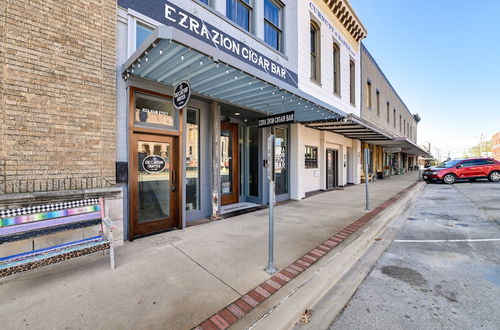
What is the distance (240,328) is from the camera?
2.16 metres

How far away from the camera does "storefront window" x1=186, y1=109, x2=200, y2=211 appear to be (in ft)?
19.9

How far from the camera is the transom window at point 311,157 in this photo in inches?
420

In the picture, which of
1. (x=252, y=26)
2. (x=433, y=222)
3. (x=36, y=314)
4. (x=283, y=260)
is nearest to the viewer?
(x=36, y=314)

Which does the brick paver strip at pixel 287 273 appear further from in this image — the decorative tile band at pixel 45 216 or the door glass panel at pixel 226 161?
the door glass panel at pixel 226 161

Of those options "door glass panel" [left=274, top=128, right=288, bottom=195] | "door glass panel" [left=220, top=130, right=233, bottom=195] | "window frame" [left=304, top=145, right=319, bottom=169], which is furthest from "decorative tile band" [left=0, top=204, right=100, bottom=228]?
"window frame" [left=304, top=145, right=319, bottom=169]

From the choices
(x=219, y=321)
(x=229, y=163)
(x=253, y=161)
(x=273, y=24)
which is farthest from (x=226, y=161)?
(x=219, y=321)

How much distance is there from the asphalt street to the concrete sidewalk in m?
1.18

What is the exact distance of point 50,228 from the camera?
131 inches

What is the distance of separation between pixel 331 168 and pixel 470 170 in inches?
408

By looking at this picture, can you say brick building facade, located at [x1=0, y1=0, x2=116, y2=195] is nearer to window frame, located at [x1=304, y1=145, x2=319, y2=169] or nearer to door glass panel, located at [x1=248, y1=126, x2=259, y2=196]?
door glass panel, located at [x1=248, y1=126, x2=259, y2=196]

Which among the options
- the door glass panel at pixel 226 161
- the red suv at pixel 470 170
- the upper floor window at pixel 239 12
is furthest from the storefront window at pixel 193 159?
the red suv at pixel 470 170

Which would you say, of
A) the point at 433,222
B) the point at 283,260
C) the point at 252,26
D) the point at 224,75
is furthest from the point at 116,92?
the point at 433,222

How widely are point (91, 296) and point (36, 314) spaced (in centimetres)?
48

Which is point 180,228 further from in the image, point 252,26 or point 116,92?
point 252,26
